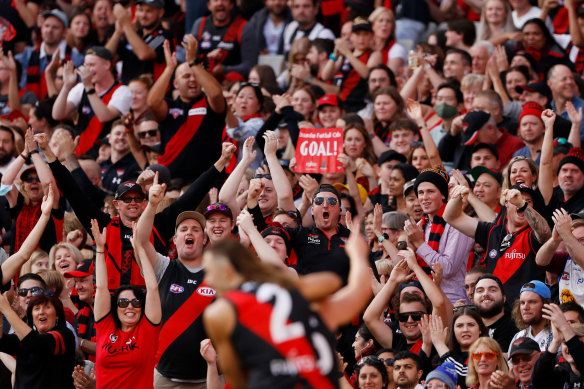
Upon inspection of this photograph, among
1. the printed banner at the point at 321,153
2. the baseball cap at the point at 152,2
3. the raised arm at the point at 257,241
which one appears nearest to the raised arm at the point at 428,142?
the printed banner at the point at 321,153

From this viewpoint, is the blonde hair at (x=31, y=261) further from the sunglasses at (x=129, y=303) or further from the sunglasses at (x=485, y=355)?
the sunglasses at (x=485, y=355)

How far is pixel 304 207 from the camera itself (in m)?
12.0

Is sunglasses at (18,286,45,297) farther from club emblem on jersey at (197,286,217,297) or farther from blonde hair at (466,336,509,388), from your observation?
blonde hair at (466,336,509,388)

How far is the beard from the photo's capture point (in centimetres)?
981

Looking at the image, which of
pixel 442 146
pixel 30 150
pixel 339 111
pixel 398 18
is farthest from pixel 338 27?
pixel 30 150

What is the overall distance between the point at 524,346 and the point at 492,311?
877 millimetres

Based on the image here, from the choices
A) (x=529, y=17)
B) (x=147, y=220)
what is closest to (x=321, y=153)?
(x=147, y=220)

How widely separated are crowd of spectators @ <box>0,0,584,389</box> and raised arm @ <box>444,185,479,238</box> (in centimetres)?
2

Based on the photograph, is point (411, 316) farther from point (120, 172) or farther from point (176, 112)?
point (120, 172)

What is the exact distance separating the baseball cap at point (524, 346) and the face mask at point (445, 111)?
4.76 metres

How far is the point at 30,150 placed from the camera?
40.2 feet

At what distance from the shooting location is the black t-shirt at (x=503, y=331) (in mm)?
9836

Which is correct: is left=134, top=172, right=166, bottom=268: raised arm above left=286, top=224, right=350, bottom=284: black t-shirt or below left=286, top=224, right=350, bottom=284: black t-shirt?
above

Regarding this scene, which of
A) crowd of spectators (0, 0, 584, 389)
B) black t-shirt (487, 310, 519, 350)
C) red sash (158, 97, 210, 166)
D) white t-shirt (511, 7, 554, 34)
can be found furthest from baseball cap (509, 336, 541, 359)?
white t-shirt (511, 7, 554, 34)
